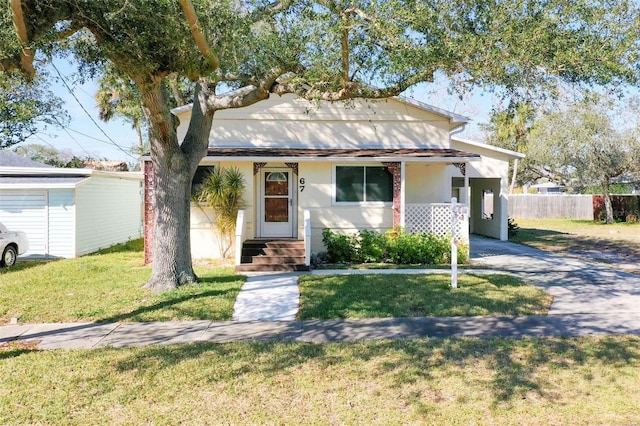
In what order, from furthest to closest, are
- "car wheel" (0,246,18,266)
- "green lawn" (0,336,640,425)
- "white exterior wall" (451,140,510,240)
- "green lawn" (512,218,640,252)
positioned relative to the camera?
"white exterior wall" (451,140,510,240)
"green lawn" (512,218,640,252)
"car wheel" (0,246,18,266)
"green lawn" (0,336,640,425)

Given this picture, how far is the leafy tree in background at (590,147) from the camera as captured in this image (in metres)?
26.9

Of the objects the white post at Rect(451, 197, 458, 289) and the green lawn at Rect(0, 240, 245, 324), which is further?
the white post at Rect(451, 197, 458, 289)

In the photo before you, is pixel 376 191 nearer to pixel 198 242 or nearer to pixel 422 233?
pixel 422 233

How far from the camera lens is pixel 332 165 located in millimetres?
13672

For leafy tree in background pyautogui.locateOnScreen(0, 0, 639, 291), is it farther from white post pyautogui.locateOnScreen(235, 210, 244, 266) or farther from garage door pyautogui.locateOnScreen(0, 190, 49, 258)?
garage door pyautogui.locateOnScreen(0, 190, 49, 258)

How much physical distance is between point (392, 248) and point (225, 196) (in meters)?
4.89

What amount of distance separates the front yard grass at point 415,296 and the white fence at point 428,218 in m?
2.99

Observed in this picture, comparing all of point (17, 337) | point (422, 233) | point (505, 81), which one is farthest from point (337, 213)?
point (17, 337)

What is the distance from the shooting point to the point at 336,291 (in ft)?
30.0

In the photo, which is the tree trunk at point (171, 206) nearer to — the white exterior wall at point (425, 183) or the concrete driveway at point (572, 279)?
the concrete driveway at point (572, 279)

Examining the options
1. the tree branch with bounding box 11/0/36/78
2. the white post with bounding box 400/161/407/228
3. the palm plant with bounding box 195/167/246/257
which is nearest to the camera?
the tree branch with bounding box 11/0/36/78

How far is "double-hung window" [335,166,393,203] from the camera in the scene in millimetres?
13789

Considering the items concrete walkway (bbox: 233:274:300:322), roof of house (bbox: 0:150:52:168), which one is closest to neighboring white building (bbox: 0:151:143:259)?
roof of house (bbox: 0:150:52:168)

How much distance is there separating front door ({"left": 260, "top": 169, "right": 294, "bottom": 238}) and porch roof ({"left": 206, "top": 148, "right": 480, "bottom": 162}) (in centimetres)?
85
